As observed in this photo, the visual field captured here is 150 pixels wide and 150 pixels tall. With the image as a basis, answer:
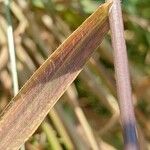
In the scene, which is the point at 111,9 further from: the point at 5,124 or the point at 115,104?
the point at 115,104

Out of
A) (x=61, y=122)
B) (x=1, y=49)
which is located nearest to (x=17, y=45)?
(x=1, y=49)

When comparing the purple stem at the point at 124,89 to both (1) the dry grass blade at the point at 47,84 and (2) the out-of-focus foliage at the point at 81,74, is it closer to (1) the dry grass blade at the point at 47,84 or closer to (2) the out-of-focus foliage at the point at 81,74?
(1) the dry grass blade at the point at 47,84

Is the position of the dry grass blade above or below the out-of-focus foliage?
below

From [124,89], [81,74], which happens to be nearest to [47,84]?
[124,89]

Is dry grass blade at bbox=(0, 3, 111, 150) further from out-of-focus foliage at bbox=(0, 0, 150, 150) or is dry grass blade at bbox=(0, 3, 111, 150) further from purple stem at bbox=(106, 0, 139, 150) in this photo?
out-of-focus foliage at bbox=(0, 0, 150, 150)

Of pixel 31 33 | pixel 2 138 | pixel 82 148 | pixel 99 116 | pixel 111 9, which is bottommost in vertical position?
pixel 2 138

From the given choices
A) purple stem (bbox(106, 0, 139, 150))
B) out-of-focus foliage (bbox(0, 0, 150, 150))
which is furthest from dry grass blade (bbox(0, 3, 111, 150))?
out-of-focus foliage (bbox(0, 0, 150, 150))

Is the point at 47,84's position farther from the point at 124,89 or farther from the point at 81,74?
the point at 81,74

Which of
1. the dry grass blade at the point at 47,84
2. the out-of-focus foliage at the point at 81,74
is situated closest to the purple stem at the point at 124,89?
the dry grass blade at the point at 47,84
